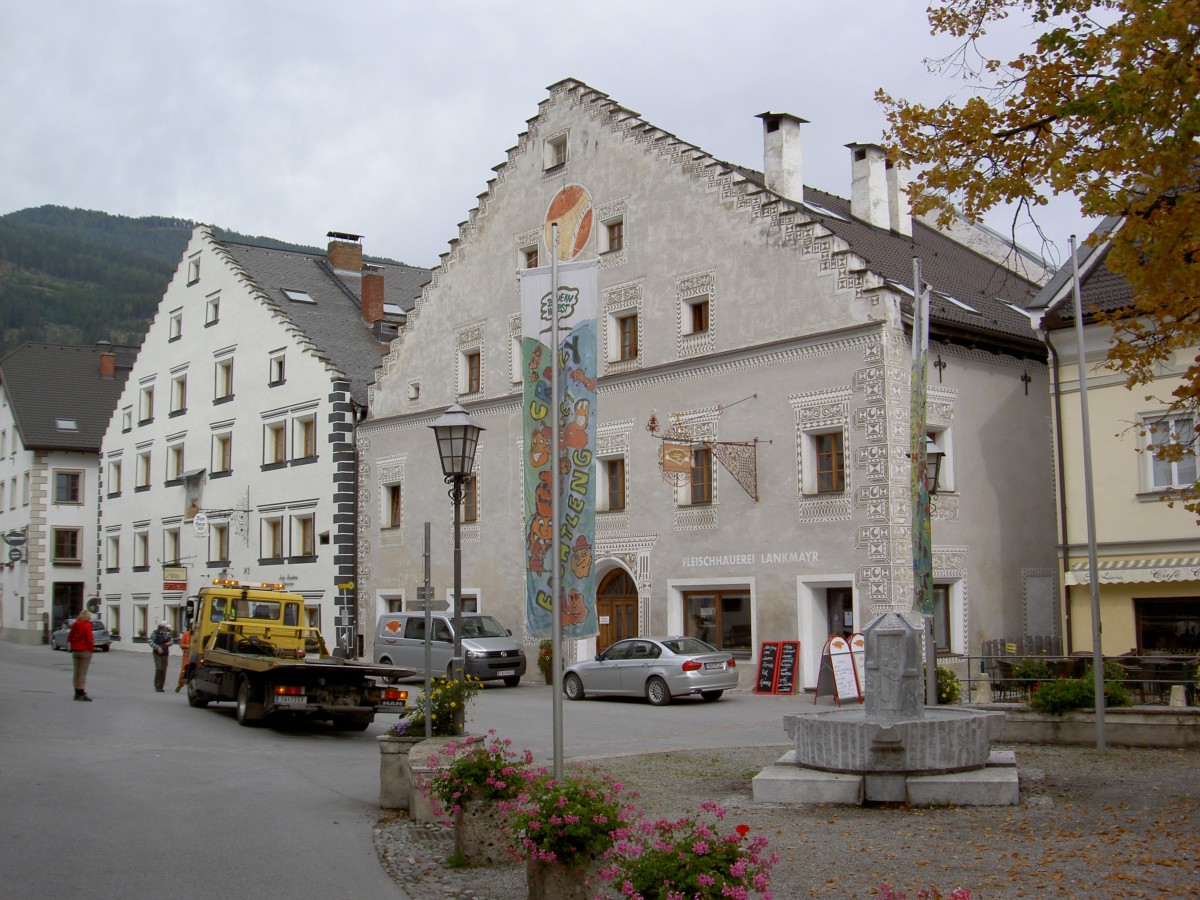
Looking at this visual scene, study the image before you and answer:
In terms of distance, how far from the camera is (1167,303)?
998 cm

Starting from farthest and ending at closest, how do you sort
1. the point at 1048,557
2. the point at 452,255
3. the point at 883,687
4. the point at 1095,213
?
the point at 452,255, the point at 1048,557, the point at 883,687, the point at 1095,213

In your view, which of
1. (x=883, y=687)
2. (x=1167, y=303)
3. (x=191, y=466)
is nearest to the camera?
(x=1167, y=303)

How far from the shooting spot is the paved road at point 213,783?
31.4ft

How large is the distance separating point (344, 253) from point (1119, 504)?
32758 mm

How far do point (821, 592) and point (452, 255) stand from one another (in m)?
16.4

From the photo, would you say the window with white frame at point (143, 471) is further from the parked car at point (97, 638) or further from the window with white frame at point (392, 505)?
the window with white frame at point (392, 505)

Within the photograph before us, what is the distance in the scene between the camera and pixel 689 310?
100 ft

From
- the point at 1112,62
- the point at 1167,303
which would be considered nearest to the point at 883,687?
the point at 1167,303

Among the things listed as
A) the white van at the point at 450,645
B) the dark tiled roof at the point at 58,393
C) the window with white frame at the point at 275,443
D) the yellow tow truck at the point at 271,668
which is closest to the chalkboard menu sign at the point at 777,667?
the white van at the point at 450,645

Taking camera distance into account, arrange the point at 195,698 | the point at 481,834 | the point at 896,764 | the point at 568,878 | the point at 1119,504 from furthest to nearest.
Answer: the point at 1119,504 → the point at 195,698 → the point at 896,764 → the point at 481,834 → the point at 568,878

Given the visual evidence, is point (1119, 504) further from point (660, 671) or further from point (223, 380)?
point (223, 380)

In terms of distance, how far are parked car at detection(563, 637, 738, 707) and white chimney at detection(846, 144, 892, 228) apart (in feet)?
47.6

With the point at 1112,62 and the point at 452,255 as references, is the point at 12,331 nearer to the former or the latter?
the point at 452,255

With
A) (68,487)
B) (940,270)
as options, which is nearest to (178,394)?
(68,487)
